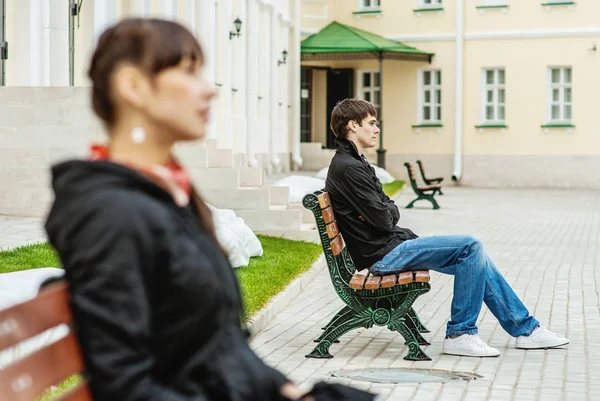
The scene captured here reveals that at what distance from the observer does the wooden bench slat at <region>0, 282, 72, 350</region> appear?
2.54 metres

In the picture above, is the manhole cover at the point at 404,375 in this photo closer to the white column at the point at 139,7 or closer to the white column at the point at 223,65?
the white column at the point at 139,7

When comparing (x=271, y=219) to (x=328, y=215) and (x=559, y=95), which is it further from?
(x=559, y=95)

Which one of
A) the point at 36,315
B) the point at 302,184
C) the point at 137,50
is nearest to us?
the point at 137,50

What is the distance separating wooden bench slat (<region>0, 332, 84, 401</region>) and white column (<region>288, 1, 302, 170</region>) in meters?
36.3

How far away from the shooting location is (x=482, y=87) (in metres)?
41.1

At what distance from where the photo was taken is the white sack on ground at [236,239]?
1236 cm

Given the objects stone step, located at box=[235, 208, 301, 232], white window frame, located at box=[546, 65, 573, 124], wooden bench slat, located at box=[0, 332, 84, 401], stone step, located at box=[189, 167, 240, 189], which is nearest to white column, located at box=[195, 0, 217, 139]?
A: stone step, located at box=[189, 167, 240, 189]

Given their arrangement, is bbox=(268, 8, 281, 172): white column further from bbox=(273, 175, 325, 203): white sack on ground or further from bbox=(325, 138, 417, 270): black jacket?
bbox=(325, 138, 417, 270): black jacket

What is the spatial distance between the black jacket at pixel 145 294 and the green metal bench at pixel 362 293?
18.0ft

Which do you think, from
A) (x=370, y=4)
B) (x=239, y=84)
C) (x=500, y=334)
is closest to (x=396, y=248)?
(x=500, y=334)

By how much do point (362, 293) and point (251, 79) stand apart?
23986mm

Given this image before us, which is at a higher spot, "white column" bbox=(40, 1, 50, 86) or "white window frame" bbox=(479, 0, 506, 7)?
"white window frame" bbox=(479, 0, 506, 7)

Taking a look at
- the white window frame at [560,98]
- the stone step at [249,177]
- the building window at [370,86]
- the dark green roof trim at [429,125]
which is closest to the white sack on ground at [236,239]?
the stone step at [249,177]

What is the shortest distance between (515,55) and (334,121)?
33260 millimetres
